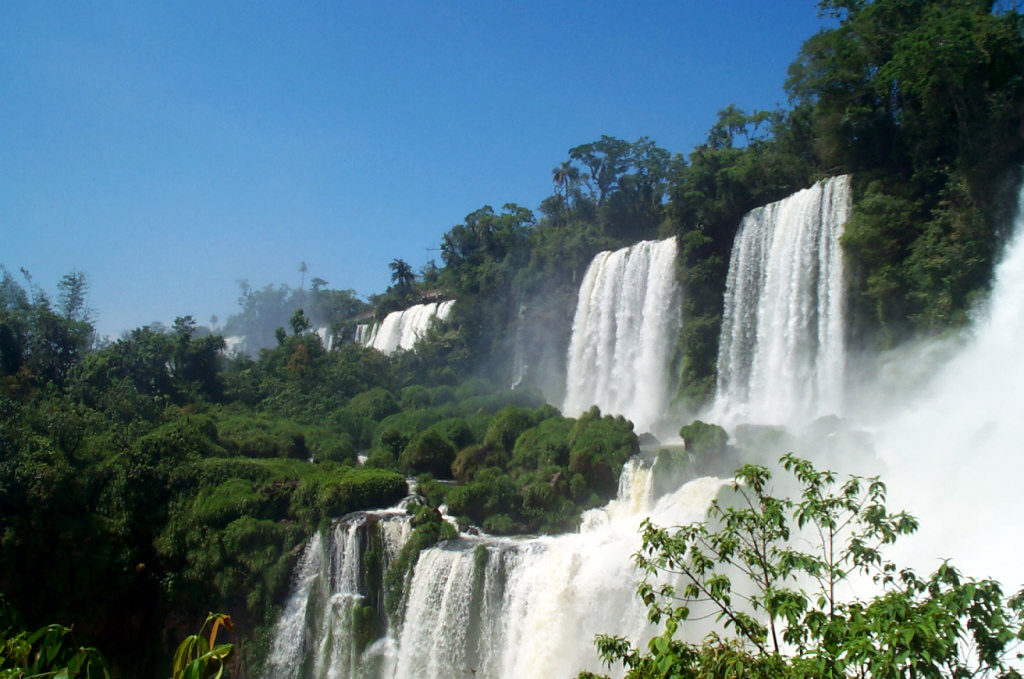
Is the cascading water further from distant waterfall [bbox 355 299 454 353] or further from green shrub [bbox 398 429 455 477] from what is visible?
distant waterfall [bbox 355 299 454 353]

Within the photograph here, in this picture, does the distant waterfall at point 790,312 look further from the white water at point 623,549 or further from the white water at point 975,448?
the white water at point 975,448

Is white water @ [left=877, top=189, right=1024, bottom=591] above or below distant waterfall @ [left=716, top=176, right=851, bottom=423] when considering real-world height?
below

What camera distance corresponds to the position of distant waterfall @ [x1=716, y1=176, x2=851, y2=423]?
21156 mm

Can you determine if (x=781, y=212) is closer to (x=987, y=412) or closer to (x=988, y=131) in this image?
(x=988, y=131)

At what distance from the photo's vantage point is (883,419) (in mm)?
18609

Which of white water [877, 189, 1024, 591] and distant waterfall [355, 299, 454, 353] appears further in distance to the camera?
distant waterfall [355, 299, 454, 353]

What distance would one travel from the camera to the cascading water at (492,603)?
13.8m

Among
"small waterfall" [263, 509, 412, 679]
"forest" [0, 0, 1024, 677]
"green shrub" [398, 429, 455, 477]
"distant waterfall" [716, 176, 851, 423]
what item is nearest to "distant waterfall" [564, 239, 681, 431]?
"forest" [0, 0, 1024, 677]

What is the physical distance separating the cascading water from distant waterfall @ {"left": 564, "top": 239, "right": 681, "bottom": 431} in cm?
1225

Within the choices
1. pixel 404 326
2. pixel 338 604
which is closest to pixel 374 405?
pixel 338 604

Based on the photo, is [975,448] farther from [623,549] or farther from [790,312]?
[790,312]

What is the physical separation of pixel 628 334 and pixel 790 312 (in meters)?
9.04

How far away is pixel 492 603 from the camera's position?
48.6 feet

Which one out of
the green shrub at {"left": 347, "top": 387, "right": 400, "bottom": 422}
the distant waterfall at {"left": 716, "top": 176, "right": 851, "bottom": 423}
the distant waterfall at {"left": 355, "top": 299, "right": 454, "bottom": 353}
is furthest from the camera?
the distant waterfall at {"left": 355, "top": 299, "right": 454, "bottom": 353}
